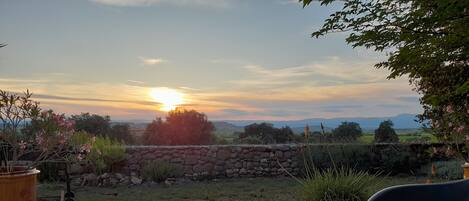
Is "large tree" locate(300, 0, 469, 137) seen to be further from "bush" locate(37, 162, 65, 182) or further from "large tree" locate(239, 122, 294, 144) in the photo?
"large tree" locate(239, 122, 294, 144)

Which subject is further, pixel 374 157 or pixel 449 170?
pixel 374 157

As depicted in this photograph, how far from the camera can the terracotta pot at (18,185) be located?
3.94 metres

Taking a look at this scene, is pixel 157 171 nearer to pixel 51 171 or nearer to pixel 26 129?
pixel 51 171

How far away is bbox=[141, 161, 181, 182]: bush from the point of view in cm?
876

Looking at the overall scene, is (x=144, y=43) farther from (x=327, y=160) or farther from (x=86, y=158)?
(x=327, y=160)

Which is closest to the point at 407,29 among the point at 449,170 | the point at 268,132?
the point at 449,170

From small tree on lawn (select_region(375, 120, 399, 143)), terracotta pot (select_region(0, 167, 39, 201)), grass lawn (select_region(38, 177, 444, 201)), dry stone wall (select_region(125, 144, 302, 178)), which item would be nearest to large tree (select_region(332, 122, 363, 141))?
small tree on lawn (select_region(375, 120, 399, 143))

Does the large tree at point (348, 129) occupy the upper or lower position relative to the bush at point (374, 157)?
upper

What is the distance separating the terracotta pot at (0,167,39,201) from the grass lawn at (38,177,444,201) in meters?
2.69

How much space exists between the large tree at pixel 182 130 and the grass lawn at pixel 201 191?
15.2 feet

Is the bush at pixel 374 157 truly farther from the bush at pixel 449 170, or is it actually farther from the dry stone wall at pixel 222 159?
the dry stone wall at pixel 222 159

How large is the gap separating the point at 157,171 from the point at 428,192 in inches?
279

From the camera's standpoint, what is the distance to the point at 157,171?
28.8ft

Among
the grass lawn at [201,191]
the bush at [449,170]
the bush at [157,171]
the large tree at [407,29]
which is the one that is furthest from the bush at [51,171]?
the bush at [449,170]
